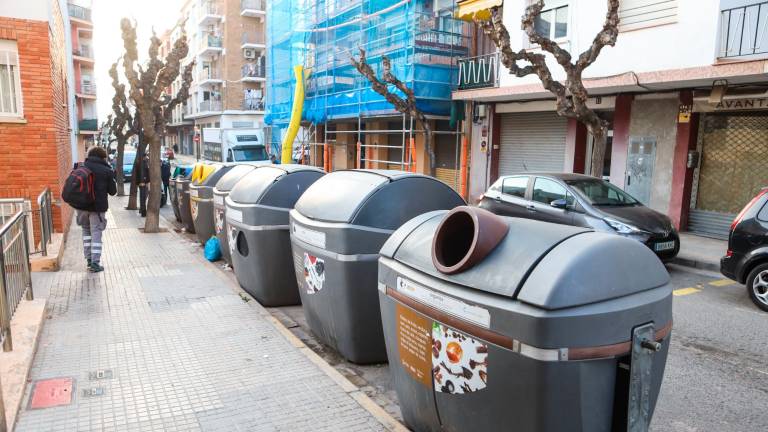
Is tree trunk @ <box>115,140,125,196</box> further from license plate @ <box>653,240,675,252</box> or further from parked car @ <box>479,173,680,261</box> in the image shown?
license plate @ <box>653,240,675,252</box>

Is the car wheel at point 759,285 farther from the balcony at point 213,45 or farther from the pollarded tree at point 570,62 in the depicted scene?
the balcony at point 213,45

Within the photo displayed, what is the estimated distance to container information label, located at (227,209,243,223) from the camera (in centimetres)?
633

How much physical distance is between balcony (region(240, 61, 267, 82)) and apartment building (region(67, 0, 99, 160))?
12.4 m

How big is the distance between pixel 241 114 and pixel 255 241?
43.1 m

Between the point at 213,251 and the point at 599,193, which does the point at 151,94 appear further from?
the point at 599,193

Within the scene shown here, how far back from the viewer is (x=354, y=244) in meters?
4.36

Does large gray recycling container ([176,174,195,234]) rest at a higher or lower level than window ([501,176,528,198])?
lower

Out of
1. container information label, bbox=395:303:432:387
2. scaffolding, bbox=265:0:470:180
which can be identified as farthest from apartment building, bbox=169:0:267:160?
container information label, bbox=395:303:432:387

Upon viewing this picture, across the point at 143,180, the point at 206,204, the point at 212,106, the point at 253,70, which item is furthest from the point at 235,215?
the point at 212,106

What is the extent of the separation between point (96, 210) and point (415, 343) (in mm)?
6254

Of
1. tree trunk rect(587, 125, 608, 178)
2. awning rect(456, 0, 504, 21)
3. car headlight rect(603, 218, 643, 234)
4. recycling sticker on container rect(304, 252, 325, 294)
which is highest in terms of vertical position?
awning rect(456, 0, 504, 21)

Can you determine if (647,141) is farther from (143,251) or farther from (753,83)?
(143,251)

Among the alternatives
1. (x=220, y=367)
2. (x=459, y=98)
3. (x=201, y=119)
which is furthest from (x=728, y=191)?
(x=201, y=119)

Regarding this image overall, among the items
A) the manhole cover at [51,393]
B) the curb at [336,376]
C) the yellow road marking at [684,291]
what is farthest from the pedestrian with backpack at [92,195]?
the yellow road marking at [684,291]
